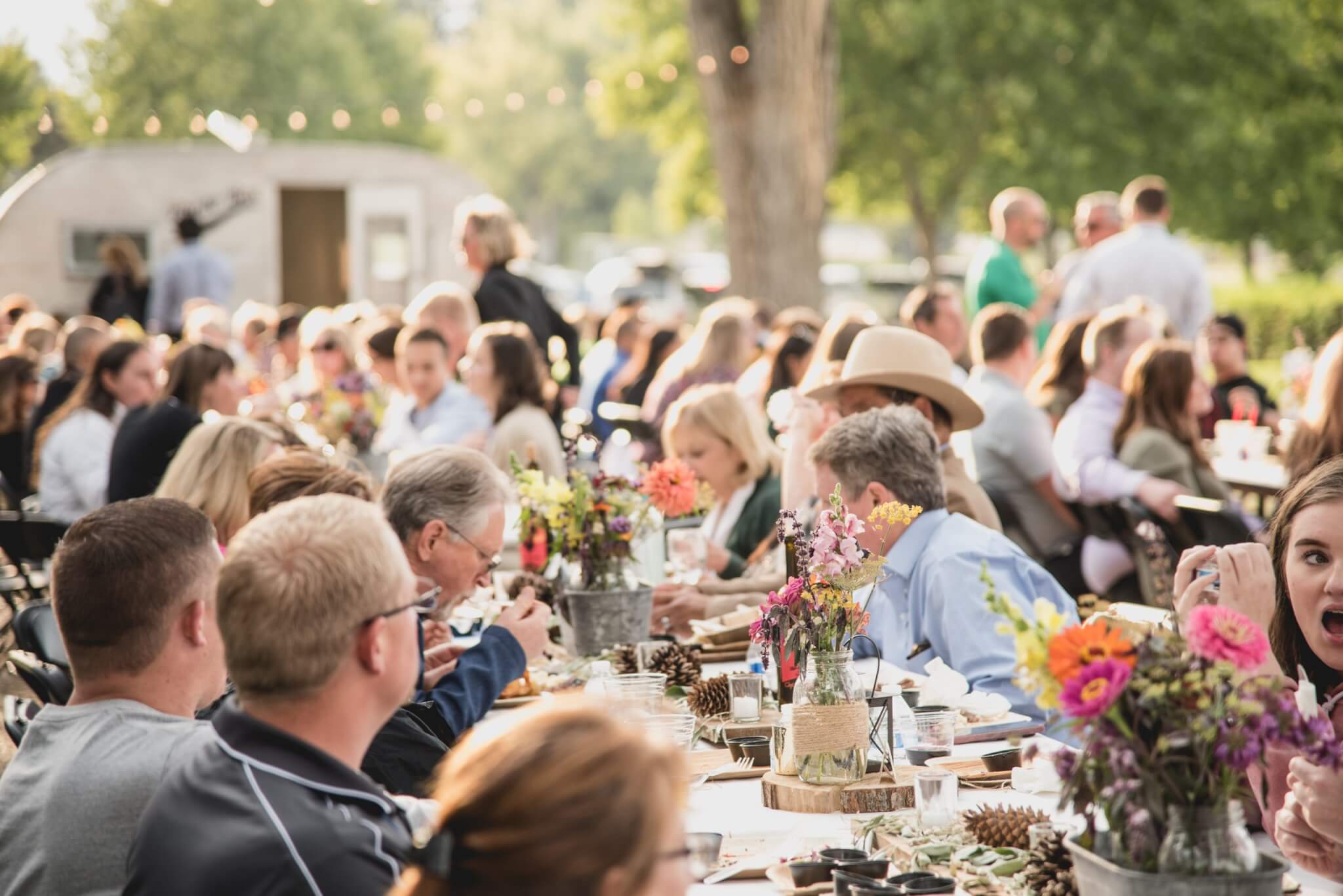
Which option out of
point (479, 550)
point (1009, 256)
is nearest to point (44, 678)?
point (479, 550)

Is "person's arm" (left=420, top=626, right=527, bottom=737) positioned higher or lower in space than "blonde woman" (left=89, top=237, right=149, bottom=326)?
lower

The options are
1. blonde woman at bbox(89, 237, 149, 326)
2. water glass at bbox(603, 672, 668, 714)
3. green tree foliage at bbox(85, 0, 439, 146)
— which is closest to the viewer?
water glass at bbox(603, 672, 668, 714)

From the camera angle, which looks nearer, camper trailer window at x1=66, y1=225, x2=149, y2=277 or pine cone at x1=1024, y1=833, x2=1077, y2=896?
pine cone at x1=1024, y1=833, x2=1077, y2=896

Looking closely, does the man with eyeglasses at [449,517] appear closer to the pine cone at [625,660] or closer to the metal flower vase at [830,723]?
the pine cone at [625,660]

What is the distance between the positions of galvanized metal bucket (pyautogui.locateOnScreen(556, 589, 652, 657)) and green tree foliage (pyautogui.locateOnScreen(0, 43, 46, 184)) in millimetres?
11899

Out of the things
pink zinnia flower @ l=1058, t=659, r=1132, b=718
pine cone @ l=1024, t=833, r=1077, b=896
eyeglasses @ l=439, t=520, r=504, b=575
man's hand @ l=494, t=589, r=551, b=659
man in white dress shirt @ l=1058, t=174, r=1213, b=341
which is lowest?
pine cone @ l=1024, t=833, r=1077, b=896

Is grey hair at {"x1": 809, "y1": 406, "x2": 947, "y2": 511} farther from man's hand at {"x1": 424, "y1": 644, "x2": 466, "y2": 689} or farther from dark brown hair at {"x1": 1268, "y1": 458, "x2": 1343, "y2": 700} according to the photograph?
dark brown hair at {"x1": 1268, "y1": 458, "x2": 1343, "y2": 700}

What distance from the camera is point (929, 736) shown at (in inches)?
120

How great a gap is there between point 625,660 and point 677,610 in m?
0.61

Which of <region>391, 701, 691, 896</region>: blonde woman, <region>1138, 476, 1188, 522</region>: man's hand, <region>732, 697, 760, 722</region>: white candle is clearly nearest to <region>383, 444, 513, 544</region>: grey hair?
<region>732, 697, 760, 722</region>: white candle

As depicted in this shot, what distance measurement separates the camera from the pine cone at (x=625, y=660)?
3.88 m

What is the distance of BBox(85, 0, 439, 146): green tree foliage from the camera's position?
3516cm

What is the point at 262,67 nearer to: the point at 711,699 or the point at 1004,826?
the point at 711,699

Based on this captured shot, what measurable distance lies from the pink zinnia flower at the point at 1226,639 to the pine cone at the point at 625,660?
2066 mm
